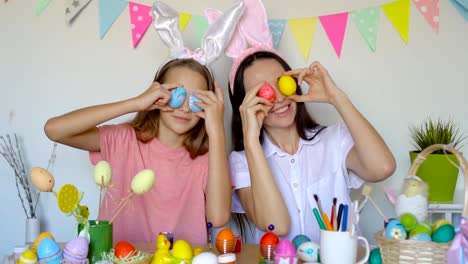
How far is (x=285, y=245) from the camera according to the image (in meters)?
1.02

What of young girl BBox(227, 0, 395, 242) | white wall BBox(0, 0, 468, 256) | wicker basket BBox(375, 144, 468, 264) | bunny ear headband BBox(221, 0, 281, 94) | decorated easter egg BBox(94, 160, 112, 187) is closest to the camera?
wicker basket BBox(375, 144, 468, 264)

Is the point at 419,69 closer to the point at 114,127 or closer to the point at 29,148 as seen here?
the point at 114,127

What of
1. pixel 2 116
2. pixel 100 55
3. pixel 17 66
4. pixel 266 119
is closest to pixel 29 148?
pixel 2 116

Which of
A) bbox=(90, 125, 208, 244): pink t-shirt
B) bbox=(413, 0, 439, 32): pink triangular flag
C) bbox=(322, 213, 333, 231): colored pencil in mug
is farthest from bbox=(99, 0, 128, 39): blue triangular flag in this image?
bbox=(322, 213, 333, 231): colored pencil in mug

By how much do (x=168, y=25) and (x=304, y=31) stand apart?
21.7 inches

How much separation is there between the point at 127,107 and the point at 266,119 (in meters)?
0.41

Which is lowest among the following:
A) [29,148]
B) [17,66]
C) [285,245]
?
[285,245]

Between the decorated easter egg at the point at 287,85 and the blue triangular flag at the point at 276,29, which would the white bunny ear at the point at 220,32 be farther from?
the blue triangular flag at the point at 276,29

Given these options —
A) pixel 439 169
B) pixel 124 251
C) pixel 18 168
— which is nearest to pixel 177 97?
pixel 124 251

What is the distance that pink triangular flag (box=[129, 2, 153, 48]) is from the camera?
6.18 feet

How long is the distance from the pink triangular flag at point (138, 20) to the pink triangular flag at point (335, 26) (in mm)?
615

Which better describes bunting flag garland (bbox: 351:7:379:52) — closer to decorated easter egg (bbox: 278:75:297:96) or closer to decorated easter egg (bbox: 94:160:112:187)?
decorated easter egg (bbox: 278:75:297:96)

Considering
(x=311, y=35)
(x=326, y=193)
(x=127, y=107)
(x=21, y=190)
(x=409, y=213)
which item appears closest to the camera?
(x=409, y=213)

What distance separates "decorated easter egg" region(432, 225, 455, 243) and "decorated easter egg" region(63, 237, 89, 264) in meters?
0.62
